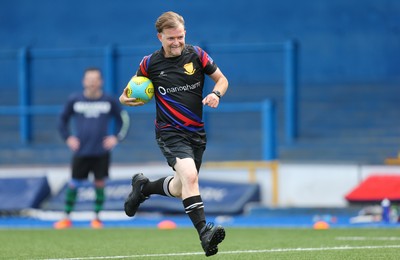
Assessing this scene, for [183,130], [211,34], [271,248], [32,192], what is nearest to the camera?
[183,130]

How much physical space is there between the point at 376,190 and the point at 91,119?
→ 4.27 metres

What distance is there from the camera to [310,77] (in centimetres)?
1942

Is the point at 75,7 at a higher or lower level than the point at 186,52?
higher

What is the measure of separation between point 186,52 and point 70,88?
36.2ft

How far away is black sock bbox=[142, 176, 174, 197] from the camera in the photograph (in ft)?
33.5

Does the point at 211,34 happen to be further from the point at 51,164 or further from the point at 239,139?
the point at 51,164

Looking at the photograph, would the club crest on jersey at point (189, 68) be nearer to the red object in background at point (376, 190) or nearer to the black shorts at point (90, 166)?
the black shorts at point (90, 166)

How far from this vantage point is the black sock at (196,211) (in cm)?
922

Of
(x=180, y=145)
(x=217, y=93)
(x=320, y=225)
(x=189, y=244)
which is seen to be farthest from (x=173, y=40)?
(x=320, y=225)

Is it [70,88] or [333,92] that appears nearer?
[333,92]

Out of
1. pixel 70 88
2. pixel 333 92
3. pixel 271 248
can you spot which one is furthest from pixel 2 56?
pixel 271 248

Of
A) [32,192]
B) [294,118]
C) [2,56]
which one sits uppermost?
[2,56]

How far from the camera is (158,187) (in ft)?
33.9

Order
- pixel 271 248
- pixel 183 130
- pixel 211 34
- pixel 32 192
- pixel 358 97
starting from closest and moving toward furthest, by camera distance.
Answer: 1. pixel 183 130
2. pixel 271 248
3. pixel 32 192
4. pixel 358 97
5. pixel 211 34
